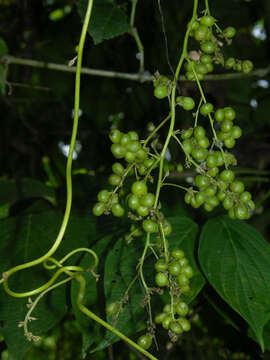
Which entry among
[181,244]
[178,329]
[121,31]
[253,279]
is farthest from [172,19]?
[178,329]

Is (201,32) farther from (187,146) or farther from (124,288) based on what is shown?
(124,288)

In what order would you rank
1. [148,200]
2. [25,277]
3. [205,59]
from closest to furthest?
[148,200]
[205,59]
[25,277]

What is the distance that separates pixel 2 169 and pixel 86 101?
43cm

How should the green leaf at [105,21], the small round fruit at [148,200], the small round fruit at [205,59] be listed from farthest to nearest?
the green leaf at [105,21]
the small round fruit at [205,59]
the small round fruit at [148,200]

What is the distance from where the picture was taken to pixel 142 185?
492 millimetres

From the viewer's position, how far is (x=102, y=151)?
5.37ft

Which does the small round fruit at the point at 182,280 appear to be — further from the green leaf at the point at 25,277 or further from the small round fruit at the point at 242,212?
the green leaf at the point at 25,277

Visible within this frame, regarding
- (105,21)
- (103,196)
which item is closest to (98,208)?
(103,196)

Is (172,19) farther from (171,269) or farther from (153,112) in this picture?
(171,269)

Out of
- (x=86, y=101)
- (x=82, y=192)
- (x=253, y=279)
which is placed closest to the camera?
(x=253, y=279)

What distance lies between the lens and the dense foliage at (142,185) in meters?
0.54

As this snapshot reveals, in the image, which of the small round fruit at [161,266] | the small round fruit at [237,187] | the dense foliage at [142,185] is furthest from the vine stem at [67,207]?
the small round fruit at [237,187]

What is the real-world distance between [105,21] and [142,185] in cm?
38

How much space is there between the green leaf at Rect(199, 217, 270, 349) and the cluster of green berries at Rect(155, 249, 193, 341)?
146 millimetres
